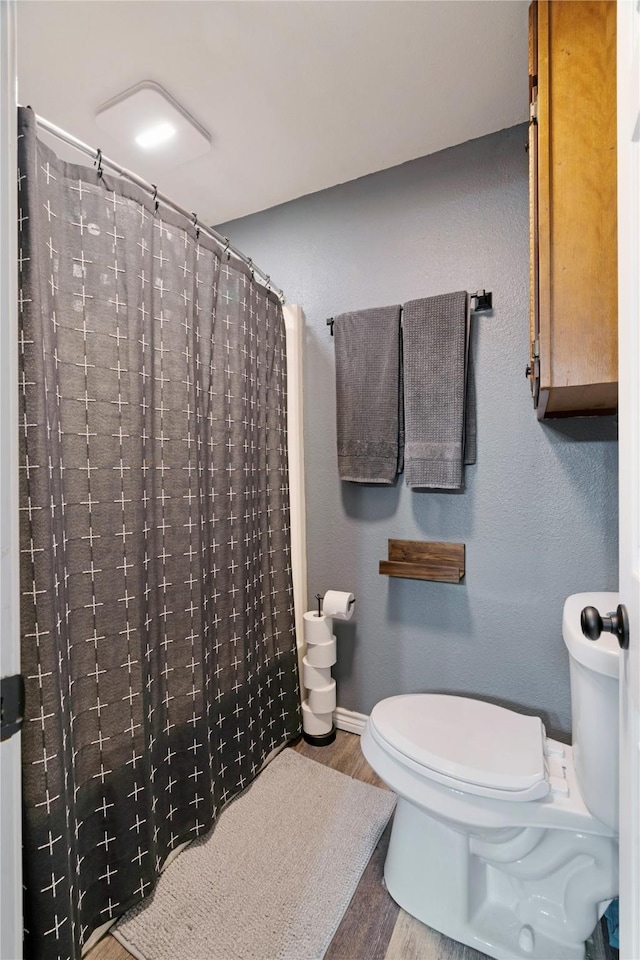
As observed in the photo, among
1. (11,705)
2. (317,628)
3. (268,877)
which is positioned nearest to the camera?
(11,705)

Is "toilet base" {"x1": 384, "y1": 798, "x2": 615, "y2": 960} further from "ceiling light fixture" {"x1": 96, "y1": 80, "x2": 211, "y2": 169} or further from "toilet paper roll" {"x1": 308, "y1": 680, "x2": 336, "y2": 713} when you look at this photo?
"ceiling light fixture" {"x1": 96, "y1": 80, "x2": 211, "y2": 169}

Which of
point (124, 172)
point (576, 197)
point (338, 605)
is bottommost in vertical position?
point (338, 605)

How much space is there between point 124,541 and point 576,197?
133cm

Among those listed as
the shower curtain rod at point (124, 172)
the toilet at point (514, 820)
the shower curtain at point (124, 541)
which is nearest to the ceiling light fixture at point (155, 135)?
the shower curtain rod at point (124, 172)

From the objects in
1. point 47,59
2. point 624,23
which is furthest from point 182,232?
point 624,23

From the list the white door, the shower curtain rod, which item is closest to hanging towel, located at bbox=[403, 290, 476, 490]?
the shower curtain rod

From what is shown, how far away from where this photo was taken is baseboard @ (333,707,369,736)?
1.90 meters

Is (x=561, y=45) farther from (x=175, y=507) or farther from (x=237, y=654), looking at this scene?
(x=237, y=654)

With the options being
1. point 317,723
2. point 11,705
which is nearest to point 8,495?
point 11,705

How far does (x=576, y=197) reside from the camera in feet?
3.05

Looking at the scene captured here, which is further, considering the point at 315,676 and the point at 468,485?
the point at 315,676

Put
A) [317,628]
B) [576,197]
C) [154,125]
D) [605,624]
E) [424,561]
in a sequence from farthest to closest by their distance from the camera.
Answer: [317,628] → [424,561] → [154,125] → [576,197] → [605,624]

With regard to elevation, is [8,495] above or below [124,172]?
below

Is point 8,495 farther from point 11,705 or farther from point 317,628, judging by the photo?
point 317,628
